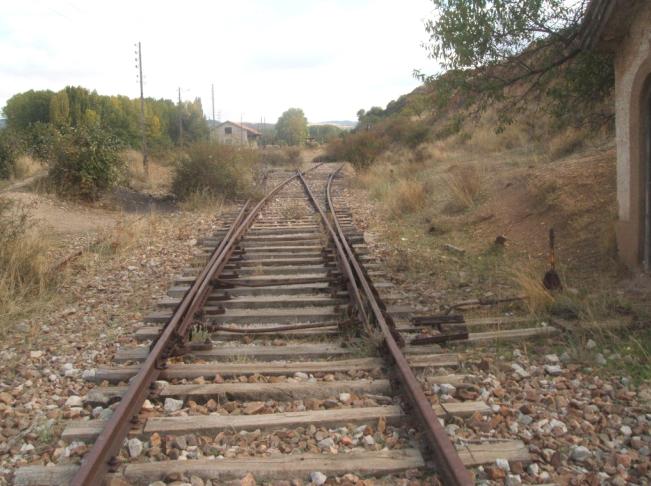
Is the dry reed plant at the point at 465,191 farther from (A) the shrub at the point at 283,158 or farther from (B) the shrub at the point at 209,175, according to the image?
(A) the shrub at the point at 283,158

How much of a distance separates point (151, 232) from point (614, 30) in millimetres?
8506

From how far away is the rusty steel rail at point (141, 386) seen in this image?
3.20 metres

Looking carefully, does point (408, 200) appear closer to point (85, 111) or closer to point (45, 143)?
point (45, 143)

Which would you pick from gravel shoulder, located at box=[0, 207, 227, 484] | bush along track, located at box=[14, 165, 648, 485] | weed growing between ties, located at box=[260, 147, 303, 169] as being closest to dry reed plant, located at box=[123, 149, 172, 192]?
gravel shoulder, located at box=[0, 207, 227, 484]

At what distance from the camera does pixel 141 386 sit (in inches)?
164

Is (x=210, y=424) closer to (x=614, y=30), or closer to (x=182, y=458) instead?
(x=182, y=458)

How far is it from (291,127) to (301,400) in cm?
12665

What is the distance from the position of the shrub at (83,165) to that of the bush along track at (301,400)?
395 inches

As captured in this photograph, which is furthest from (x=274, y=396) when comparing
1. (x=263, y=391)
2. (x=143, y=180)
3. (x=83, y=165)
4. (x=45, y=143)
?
(x=143, y=180)

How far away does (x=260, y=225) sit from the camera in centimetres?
1235

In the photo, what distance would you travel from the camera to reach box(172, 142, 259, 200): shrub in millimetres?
16922

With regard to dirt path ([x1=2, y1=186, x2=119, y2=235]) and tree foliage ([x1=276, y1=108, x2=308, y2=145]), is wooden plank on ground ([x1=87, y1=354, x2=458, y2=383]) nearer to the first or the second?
dirt path ([x1=2, y1=186, x2=119, y2=235])

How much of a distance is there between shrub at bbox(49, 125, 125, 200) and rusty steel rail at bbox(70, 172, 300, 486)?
9330 mm

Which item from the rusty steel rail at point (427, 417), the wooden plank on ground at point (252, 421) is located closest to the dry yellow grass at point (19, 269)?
the wooden plank on ground at point (252, 421)
